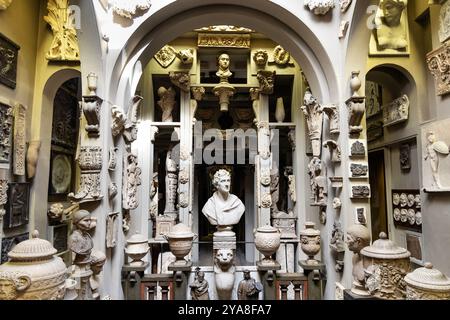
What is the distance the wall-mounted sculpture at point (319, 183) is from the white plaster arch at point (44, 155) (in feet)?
11.1

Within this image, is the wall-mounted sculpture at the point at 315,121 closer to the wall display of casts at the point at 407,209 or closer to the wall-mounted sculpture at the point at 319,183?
the wall-mounted sculpture at the point at 319,183

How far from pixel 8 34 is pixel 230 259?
3.53 m

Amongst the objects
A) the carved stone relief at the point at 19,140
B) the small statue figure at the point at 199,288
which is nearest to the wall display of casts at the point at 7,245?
the carved stone relief at the point at 19,140

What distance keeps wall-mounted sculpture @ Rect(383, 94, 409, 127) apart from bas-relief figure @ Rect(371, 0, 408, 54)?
702 millimetres

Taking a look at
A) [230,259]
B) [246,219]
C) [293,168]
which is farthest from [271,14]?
[246,219]

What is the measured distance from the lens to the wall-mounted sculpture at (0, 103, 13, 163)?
3072mm

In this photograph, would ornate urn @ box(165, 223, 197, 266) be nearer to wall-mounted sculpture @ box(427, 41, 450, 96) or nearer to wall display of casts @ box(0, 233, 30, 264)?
wall display of casts @ box(0, 233, 30, 264)

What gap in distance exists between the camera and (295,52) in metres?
3.89

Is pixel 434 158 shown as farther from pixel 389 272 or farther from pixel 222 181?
pixel 222 181

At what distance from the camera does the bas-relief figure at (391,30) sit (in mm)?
3654

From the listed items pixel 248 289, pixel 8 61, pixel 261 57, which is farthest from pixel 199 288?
pixel 261 57

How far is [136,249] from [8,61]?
8.39 ft

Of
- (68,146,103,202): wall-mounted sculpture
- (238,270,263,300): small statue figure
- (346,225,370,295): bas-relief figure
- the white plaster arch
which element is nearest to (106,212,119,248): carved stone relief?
(68,146,103,202): wall-mounted sculpture

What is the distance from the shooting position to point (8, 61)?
320 cm
